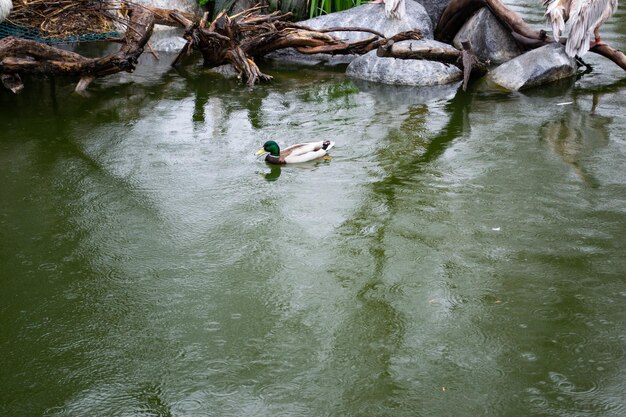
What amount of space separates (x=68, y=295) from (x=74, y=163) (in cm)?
213

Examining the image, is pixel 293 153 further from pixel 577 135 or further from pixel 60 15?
pixel 60 15

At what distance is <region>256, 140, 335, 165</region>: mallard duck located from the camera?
18.8 ft

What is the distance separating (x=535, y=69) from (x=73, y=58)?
480 centimetres

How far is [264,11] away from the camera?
9953mm

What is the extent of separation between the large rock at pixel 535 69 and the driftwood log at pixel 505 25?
209 mm

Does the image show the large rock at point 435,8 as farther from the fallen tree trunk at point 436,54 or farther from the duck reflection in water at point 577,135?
the duck reflection in water at point 577,135

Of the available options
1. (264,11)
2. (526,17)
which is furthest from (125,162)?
(526,17)

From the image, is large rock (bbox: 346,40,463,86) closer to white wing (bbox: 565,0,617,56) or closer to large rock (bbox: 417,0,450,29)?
white wing (bbox: 565,0,617,56)

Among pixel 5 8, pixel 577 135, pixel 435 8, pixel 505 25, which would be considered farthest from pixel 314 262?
pixel 435 8

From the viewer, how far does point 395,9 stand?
346 inches

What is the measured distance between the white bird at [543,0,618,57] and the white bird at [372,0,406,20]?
1.70 meters

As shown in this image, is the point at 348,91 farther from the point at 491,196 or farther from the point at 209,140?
the point at 491,196

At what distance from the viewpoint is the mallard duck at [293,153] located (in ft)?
18.8

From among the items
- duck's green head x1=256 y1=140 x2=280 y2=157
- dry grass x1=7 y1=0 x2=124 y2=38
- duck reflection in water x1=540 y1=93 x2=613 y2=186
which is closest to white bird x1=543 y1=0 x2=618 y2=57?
duck reflection in water x1=540 y1=93 x2=613 y2=186
